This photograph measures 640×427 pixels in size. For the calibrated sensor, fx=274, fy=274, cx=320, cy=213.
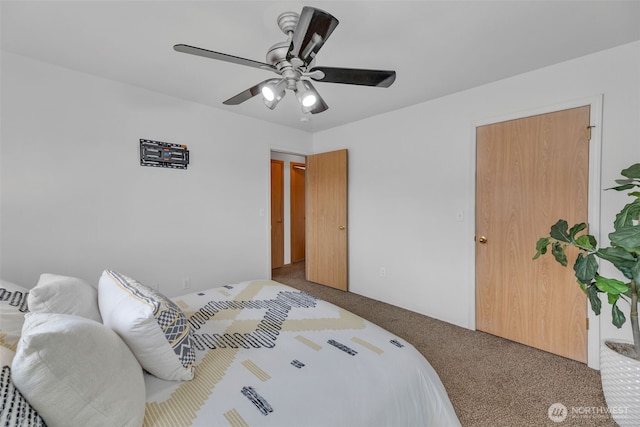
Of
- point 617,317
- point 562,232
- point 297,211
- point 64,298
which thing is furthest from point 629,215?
point 297,211

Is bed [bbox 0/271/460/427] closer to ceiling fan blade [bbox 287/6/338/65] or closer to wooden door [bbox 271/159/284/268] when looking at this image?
ceiling fan blade [bbox 287/6/338/65]

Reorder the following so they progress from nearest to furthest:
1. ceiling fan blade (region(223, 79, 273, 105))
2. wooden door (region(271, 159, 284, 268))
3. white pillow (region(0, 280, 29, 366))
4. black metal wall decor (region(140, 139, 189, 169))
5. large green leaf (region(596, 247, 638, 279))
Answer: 1. white pillow (region(0, 280, 29, 366))
2. large green leaf (region(596, 247, 638, 279))
3. ceiling fan blade (region(223, 79, 273, 105))
4. black metal wall decor (region(140, 139, 189, 169))
5. wooden door (region(271, 159, 284, 268))

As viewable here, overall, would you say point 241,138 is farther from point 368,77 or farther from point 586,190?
point 586,190

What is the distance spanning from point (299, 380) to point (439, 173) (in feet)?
8.49

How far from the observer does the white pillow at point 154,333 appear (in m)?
1.07

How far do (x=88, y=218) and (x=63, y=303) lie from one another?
1641 millimetres

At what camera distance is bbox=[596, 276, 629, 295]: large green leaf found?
4.97 ft

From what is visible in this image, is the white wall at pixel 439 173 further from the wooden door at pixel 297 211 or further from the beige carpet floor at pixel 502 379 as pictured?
the wooden door at pixel 297 211

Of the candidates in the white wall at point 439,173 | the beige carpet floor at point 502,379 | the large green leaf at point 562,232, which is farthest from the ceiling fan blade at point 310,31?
the beige carpet floor at point 502,379

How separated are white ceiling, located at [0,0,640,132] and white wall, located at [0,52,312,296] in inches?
11.9

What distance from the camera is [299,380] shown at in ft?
3.61

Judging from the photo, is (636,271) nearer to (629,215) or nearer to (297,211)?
(629,215)

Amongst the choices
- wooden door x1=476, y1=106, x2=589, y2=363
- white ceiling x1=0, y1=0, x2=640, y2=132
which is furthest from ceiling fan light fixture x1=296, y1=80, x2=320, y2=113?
wooden door x1=476, y1=106, x2=589, y2=363

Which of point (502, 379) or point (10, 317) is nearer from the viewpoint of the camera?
point (10, 317)
